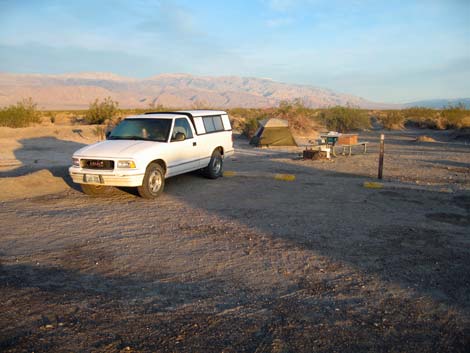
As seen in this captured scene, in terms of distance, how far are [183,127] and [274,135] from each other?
1238cm

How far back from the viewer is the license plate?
8.65 m

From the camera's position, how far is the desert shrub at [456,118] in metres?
31.1

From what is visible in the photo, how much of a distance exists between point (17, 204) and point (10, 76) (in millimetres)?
184401

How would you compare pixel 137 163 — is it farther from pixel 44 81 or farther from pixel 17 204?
pixel 44 81

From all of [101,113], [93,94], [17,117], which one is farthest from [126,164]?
[93,94]

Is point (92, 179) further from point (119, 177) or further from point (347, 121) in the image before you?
point (347, 121)

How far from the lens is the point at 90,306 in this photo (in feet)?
13.5

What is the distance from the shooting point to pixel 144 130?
398 inches

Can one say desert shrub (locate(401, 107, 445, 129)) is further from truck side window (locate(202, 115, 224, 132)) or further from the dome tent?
truck side window (locate(202, 115, 224, 132))

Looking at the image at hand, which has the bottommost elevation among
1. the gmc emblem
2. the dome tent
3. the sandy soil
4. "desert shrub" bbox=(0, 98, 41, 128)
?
the sandy soil

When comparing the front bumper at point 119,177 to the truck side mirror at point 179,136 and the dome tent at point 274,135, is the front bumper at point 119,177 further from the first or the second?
the dome tent at point 274,135

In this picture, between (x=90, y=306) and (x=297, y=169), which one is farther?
(x=297, y=169)

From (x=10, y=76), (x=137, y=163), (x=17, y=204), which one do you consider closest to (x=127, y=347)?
(x=137, y=163)

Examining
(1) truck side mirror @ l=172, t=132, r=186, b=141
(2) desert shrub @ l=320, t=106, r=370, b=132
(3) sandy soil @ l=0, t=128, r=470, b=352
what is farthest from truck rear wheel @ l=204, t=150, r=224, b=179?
(2) desert shrub @ l=320, t=106, r=370, b=132
